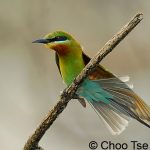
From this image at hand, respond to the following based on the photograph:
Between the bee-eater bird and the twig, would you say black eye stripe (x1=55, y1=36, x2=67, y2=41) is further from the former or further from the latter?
the twig

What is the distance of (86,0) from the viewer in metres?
1.58

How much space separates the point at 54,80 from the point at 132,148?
38 cm

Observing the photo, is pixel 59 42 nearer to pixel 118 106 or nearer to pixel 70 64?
pixel 70 64

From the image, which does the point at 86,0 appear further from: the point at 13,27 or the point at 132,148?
the point at 132,148

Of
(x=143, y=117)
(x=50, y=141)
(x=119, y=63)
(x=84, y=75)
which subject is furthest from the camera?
(x=50, y=141)

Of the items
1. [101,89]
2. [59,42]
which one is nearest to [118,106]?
[101,89]

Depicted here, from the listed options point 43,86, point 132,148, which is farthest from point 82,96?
point 43,86

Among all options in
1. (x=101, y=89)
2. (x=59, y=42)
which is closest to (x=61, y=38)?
(x=59, y=42)

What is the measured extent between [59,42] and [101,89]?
12 cm

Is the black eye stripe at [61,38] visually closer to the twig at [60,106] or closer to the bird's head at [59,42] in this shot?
the bird's head at [59,42]

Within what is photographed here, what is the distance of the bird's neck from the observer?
75 centimetres

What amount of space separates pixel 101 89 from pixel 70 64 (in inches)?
3.0

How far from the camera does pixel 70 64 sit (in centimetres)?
77

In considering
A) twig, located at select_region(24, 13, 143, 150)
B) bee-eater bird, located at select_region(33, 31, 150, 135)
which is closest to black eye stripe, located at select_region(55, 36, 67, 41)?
bee-eater bird, located at select_region(33, 31, 150, 135)
